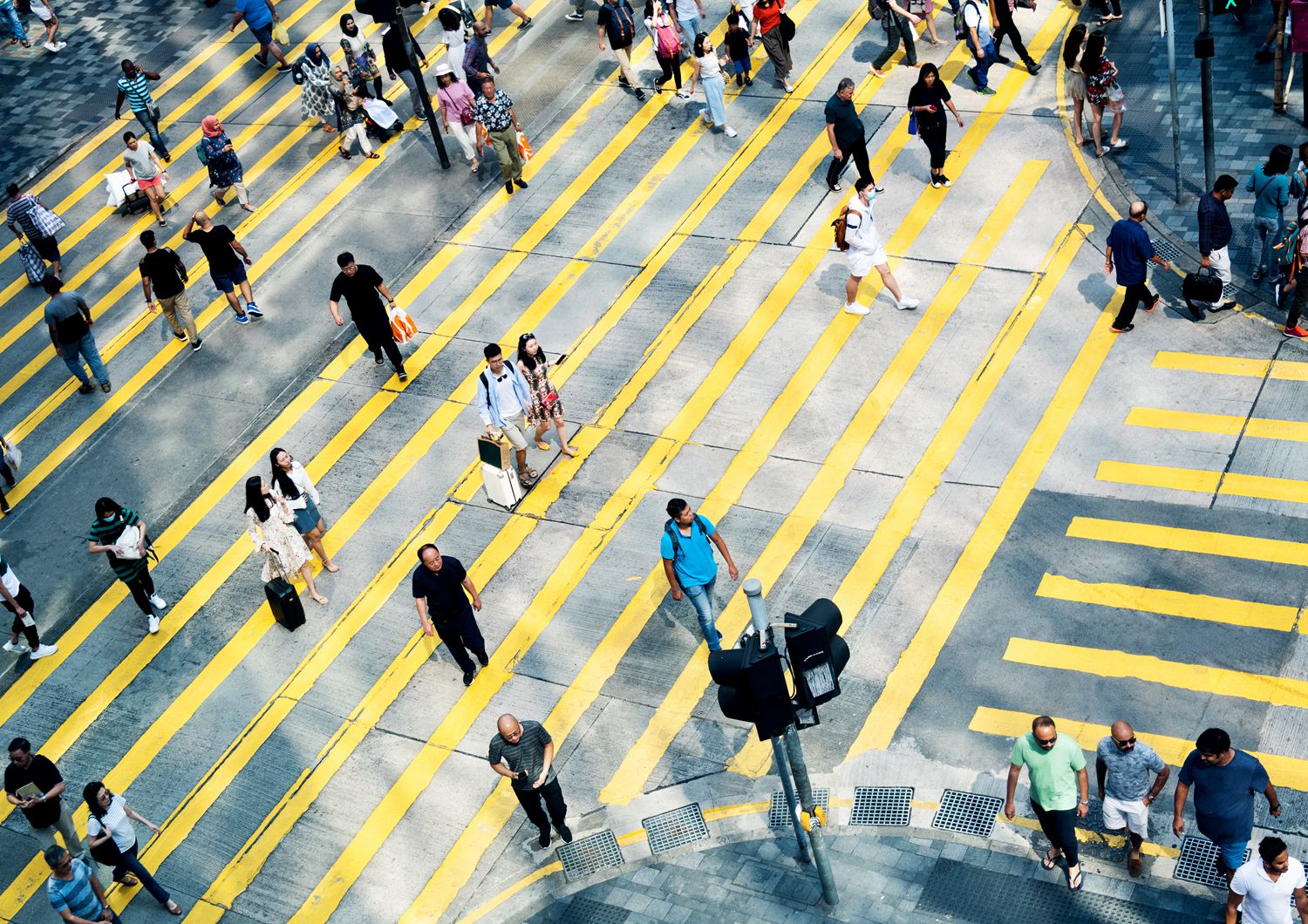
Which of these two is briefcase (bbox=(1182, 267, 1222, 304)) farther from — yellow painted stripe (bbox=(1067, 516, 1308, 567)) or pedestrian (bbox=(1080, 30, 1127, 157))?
yellow painted stripe (bbox=(1067, 516, 1308, 567))

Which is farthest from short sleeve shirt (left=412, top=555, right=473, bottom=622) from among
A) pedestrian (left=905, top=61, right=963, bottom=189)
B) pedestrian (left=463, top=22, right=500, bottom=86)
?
pedestrian (left=463, top=22, right=500, bottom=86)

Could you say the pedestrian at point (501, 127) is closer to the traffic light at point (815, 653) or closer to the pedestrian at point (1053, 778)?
the traffic light at point (815, 653)

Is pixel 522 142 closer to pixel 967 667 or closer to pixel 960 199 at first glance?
pixel 960 199

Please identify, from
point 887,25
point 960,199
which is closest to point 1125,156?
point 960,199

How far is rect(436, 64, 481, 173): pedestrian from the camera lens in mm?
21734

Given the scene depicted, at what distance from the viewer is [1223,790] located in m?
11.0

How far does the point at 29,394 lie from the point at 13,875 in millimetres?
8004

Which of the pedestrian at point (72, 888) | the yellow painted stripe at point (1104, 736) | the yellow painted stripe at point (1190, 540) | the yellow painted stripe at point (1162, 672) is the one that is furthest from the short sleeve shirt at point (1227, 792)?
the pedestrian at point (72, 888)

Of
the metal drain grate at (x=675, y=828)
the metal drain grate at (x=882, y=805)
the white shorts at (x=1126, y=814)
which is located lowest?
the metal drain grate at (x=882, y=805)

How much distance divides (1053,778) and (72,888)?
25.9ft

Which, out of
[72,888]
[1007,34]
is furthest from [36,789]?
[1007,34]

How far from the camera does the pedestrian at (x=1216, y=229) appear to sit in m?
16.6

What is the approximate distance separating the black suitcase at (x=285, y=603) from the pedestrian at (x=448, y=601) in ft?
5.55

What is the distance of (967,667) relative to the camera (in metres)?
14.0
